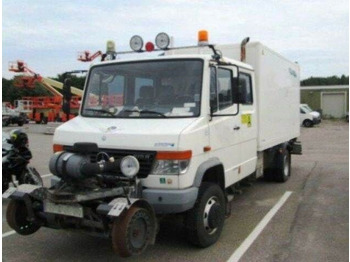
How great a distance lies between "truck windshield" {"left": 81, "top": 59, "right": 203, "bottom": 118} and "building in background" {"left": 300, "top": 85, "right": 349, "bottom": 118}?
43967mm

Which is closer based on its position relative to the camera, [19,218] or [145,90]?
[19,218]

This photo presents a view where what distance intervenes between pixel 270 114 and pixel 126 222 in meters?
4.55

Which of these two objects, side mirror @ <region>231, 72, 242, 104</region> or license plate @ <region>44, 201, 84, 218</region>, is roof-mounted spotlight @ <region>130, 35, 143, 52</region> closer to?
side mirror @ <region>231, 72, 242, 104</region>

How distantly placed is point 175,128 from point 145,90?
3.15ft

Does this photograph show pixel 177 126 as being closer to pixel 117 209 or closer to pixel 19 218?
pixel 117 209

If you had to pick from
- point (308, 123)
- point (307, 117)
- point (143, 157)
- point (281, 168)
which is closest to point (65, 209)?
point (143, 157)

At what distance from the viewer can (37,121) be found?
122 feet

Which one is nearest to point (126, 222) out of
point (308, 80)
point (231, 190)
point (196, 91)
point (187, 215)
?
point (187, 215)

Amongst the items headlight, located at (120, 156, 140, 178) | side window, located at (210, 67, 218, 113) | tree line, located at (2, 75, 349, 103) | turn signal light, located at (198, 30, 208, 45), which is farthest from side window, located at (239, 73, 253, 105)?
tree line, located at (2, 75, 349, 103)

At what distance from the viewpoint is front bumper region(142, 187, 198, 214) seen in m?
4.68

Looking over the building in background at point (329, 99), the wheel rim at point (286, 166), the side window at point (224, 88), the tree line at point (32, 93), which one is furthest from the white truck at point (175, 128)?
the tree line at point (32, 93)

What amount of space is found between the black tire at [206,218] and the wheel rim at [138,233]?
81cm

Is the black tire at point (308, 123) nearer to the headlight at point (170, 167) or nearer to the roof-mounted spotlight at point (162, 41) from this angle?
the roof-mounted spotlight at point (162, 41)

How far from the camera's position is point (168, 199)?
15.4ft
